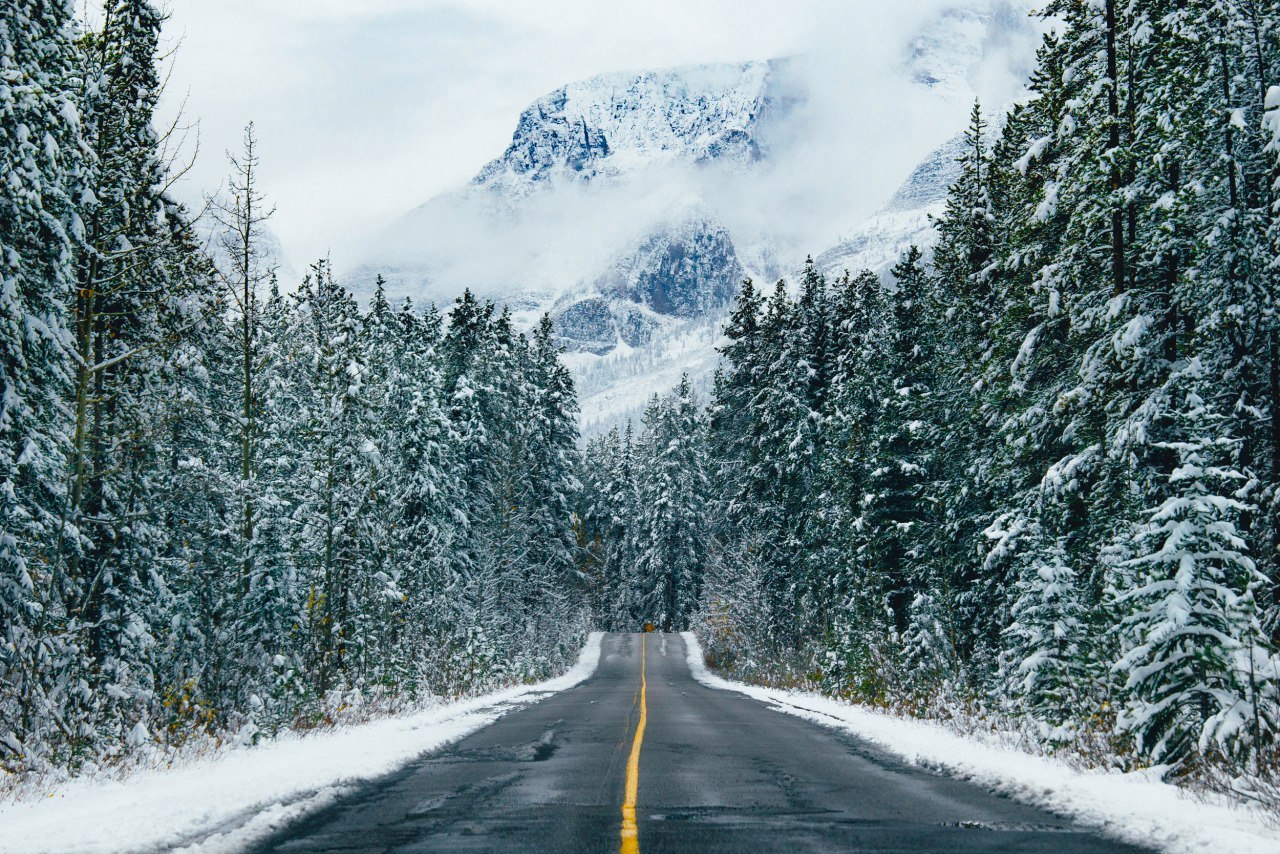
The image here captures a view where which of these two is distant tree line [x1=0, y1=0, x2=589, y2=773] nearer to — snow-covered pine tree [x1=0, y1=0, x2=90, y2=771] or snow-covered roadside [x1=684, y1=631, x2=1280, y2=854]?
snow-covered pine tree [x1=0, y1=0, x2=90, y2=771]

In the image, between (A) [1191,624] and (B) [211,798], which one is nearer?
(B) [211,798]

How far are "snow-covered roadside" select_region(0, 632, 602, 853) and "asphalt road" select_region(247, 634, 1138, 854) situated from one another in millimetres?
349

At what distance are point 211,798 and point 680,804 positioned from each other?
427 centimetres

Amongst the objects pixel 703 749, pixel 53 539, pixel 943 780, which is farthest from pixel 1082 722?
pixel 53 539

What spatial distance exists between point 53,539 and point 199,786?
17.7 feet

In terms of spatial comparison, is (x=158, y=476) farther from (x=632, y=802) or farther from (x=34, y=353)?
(x=632, y=802)

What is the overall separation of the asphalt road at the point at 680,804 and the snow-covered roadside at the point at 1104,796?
0.98ft

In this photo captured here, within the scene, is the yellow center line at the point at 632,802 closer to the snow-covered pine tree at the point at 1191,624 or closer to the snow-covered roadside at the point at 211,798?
the snow-covered roadside at the point at 211,798

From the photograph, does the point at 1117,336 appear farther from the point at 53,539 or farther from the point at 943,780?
the point at 53,539

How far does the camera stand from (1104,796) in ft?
28.3

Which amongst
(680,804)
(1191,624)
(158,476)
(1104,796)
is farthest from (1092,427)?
(158,476)

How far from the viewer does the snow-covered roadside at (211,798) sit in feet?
23.2

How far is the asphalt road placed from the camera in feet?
23.9

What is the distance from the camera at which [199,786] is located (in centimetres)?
974
